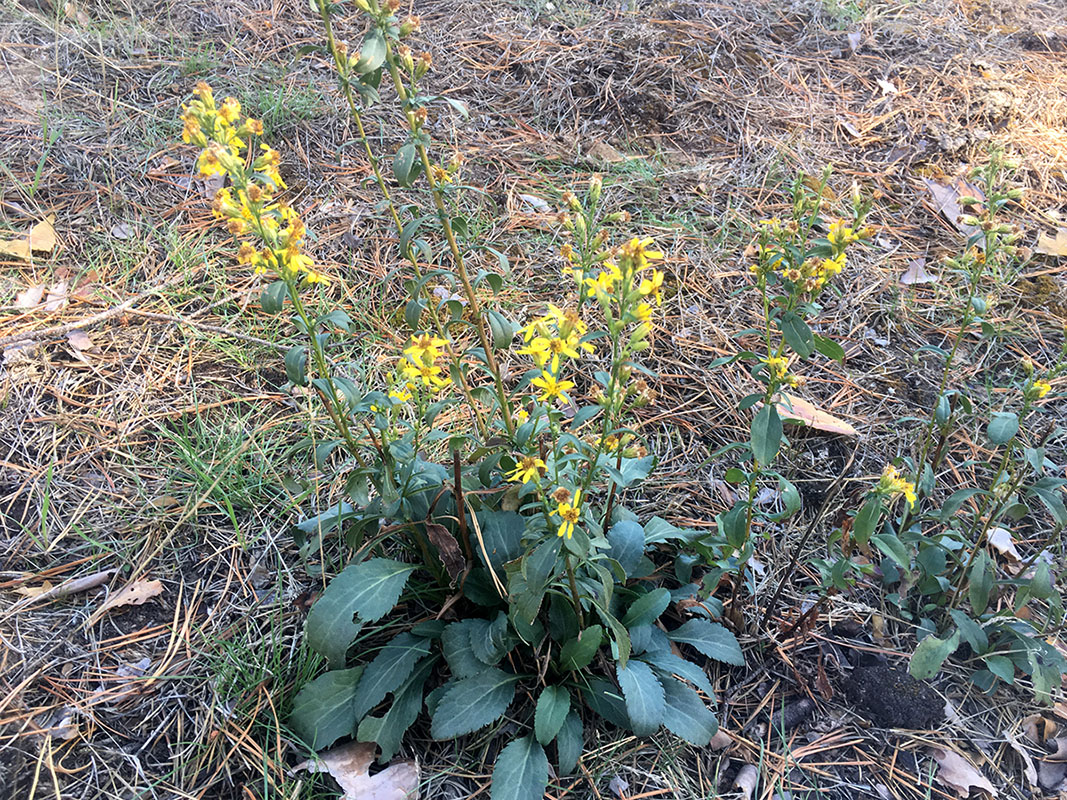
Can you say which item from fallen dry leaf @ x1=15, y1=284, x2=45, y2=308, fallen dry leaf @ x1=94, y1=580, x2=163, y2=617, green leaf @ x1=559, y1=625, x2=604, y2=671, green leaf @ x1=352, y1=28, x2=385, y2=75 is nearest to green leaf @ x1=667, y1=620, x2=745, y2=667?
green leaf @ x1=559, y1=625, x2=604, y2=671

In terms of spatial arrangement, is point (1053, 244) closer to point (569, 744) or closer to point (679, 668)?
point (679, 668)

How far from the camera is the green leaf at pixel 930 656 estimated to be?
6.24 ft

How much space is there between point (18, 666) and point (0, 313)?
1508 millimetres

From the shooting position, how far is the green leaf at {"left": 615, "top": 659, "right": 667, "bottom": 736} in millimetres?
1729

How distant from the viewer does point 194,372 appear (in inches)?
105

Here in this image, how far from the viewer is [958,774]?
186cm

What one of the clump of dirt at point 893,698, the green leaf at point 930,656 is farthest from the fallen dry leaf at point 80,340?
the green leaf at point 930,656

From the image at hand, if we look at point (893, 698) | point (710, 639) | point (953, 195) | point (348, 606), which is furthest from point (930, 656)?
point (953, 195)

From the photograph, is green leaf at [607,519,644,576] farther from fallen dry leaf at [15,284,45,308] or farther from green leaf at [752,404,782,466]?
fallen dry leaf at [15,284,45,308]

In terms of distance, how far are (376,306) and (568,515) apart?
1.74 m

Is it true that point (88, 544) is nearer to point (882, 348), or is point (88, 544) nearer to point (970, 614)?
point (970, 614)

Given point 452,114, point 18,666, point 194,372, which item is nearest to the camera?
point 18,666

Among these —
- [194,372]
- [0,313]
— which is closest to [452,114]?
[194,372]

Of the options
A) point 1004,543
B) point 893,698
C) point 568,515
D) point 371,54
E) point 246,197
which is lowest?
point 893,698
